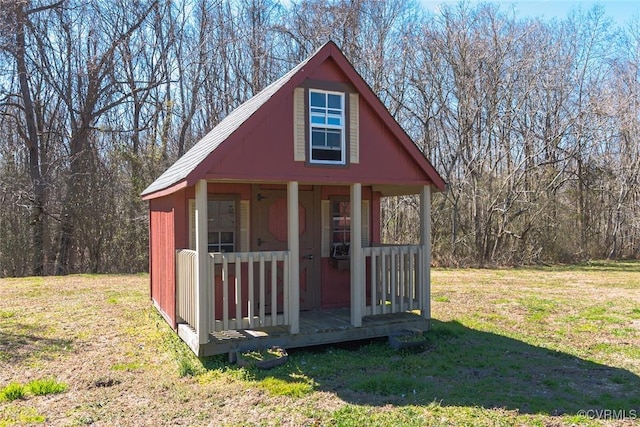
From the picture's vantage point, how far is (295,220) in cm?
665

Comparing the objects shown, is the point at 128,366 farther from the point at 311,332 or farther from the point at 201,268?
the point at 311,332

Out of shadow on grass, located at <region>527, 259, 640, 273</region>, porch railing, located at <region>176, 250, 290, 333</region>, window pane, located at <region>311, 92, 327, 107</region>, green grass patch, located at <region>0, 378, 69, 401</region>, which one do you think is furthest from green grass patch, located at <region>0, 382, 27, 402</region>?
shadow on grass, located at <region>527, 259, 640, 273</region>

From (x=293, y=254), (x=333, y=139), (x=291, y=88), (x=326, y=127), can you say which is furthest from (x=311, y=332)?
(x=291, y=88)

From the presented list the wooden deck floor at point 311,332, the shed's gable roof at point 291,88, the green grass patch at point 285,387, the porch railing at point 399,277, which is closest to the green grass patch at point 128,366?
the wooden deck floor at point 311,332

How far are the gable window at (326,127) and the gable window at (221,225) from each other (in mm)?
1754

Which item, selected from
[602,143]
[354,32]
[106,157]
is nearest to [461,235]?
[602,143]

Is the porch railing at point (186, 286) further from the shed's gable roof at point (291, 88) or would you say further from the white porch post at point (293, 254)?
the white porch post at point (293, 254)

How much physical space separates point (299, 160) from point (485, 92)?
49.8ft

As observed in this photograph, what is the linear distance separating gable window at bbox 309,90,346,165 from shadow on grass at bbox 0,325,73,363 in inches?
183

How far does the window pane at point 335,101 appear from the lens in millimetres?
7129

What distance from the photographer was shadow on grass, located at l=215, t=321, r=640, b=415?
509 centimetres

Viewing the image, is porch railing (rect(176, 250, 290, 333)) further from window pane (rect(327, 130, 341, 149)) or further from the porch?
window pane (rect(327, 130, 341, 149))

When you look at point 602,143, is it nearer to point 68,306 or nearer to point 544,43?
point 544,43

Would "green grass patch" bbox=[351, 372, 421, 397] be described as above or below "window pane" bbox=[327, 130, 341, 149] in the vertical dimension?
below
